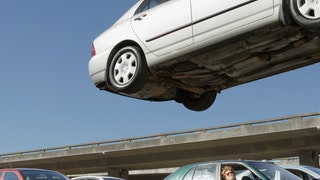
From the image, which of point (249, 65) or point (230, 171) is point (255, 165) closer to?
point (249, 65)

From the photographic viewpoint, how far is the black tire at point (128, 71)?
7543mm

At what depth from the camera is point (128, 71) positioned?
7797 millimetres

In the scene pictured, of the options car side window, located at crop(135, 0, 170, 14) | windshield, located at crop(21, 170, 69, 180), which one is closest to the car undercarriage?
car side window, located at crop(135, 0, 170, 14)

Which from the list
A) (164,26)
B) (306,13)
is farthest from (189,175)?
(306,13)

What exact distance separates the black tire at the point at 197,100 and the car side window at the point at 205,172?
113 centimetres

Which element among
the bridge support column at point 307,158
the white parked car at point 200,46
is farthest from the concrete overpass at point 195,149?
the white parked car at point 200,46

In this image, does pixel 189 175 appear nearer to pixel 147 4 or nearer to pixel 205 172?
pixel 205 172

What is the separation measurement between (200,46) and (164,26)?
29.4 inches

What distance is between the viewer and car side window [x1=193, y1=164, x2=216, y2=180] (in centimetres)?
881

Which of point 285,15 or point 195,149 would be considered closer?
point 285,15

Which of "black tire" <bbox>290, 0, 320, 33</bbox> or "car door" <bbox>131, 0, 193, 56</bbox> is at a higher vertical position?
"car door" <bbox>131, 0, 193, 56</bbox>

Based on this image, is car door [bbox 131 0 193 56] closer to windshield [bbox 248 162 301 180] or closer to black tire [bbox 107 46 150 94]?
black tire [bbox 107 46 150 94]

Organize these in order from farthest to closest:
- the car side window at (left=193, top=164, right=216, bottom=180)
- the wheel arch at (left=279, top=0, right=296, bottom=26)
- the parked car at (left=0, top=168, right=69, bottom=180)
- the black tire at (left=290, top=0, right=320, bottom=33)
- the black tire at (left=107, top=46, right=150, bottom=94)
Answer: the parked car at (left=0, top=168, right=69, bottom=180)
the car side window at (left=193, top=164, right=216, bottom=180)
the black tire at (left=107, top=46, right=150, bottom=94)
the wheel arch at (left=279, top=0, right=296, bottom=26)
the black tire at (left=290, top=0, right=320, bottom=33)

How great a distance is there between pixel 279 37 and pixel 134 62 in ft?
7.57
